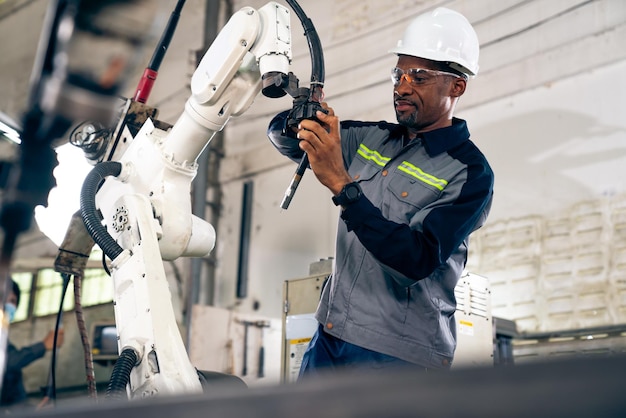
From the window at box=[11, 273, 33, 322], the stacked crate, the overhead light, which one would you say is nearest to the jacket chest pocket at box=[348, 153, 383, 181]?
the overhead light

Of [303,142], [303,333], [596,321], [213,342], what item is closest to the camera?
[303,142]

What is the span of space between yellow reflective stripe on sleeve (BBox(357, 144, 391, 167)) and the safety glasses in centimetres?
22

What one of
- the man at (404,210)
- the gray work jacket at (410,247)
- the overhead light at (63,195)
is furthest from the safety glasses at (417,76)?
the overhead light at (63,195)

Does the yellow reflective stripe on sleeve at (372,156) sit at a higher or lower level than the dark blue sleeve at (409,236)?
higher

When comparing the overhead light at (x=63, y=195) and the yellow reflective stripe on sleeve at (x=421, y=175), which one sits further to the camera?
the overhead light at (x=63, y=195)

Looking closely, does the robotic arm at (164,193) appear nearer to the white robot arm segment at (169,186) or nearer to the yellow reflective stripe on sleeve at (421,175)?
the white robot arm segment at (169,186)

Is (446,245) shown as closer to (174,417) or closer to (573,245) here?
(174,417)

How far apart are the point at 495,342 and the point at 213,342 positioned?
6.44 feet

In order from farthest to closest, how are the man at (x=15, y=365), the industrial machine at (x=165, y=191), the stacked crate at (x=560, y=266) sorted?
the man at (x=15, y=365) < the stacked crate at (x=560, y=266) < the industrial machine at (x=165, y=191)

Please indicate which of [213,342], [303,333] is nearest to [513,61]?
[303,333]

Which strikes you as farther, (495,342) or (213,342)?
(213,342)

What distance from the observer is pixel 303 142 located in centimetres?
183

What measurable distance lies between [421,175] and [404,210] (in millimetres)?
117

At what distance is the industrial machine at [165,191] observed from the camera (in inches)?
71.0
